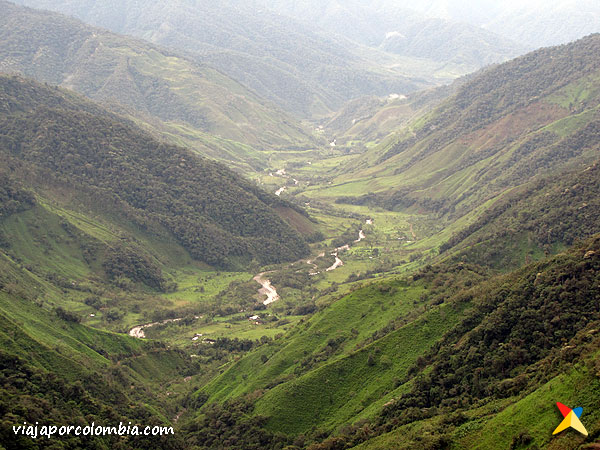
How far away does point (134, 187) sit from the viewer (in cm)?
18925

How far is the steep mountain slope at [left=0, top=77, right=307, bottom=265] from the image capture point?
585 feet

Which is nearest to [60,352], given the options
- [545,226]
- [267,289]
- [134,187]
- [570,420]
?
[570,420]

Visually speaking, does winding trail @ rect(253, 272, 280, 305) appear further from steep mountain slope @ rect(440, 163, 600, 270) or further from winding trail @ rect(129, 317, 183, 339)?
steep mountain slope @ rect(440, 163, 600, 270)

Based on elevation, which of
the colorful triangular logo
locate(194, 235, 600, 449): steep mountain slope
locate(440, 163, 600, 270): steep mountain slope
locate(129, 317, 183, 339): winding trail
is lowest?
the colorful triangular logo

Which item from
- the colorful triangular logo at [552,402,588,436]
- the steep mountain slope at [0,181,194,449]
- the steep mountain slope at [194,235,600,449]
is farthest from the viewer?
the steep mountain slope at [0,181,194,449]

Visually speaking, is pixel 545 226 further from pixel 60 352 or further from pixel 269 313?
pixel 60 352

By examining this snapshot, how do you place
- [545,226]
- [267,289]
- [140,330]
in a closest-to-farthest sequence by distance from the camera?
1. [545,226]
2. [140,330]
3. [267,289]

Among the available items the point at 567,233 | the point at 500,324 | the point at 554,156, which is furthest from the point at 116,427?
the point at 554,156

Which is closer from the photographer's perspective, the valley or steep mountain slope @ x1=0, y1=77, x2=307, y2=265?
the valley

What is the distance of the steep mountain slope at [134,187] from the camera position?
585 feet

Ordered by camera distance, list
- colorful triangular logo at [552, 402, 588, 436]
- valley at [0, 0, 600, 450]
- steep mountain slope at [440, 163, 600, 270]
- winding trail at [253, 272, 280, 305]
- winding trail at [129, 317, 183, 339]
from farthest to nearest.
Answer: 1. winding trail at [253, 272, 280, 305]
2. winding trail at [129, 317, 183, 339]
3. steep mountain slope at [440, 163, 600, 270]
4. valley at [0, 0, 600, 450]
5. colorful triangular logo at [552, 402, 588, 436]

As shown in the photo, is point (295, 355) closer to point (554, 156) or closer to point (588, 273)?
point (588, 273)

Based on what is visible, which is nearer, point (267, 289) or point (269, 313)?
A: point (269, 313)

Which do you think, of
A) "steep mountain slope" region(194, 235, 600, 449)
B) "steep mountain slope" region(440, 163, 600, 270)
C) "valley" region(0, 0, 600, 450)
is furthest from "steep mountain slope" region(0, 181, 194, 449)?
"steep mountain slope" region(440, 163, 600, 270)
